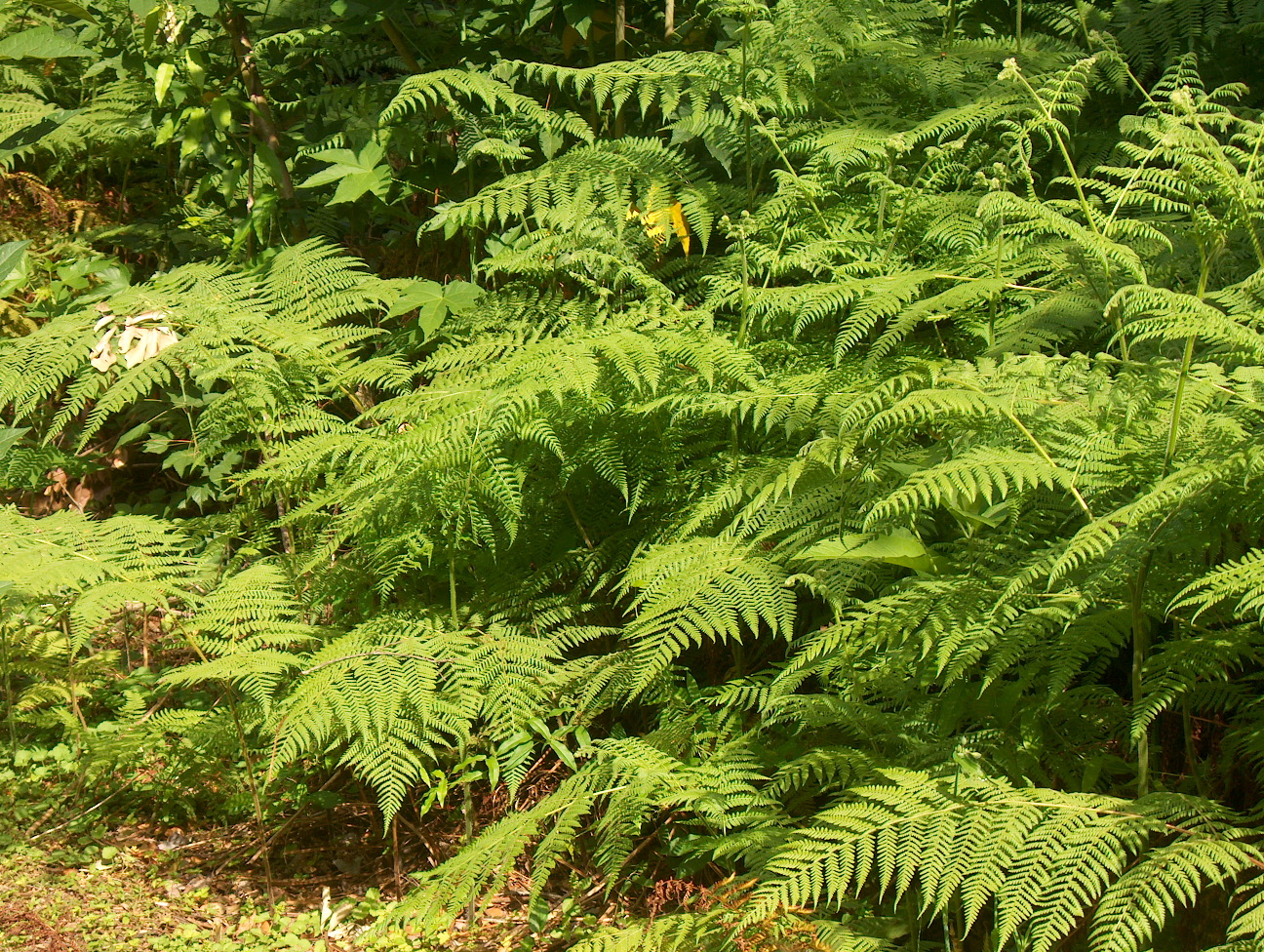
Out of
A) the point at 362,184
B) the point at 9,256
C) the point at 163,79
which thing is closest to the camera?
the point at 9,256

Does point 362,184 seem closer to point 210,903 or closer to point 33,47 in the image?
point 33,47

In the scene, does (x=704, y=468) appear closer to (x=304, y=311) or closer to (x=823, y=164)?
(x=823, y=164)

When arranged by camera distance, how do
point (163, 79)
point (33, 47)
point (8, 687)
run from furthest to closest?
point (163, 79), point (8, 687), point (33, 47)

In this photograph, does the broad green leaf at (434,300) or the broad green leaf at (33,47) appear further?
the broad green leaf at (434,300)

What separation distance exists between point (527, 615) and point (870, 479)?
0.93 m

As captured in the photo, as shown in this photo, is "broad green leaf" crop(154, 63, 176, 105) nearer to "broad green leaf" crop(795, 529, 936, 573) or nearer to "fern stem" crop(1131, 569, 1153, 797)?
"broad green leaf" crop(795, 529, 936, 573)

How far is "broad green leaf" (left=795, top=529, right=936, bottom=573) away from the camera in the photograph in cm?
187

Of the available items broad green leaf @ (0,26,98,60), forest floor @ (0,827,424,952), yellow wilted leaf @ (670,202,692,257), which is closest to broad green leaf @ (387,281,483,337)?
yellow wilted leaf @ (670,202,692,257)

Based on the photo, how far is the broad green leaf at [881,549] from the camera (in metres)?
1.87

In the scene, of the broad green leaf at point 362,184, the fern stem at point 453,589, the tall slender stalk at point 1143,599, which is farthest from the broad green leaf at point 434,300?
the tall slender stalk at point 1143,599

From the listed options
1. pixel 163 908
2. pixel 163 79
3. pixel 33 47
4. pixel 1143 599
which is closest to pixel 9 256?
pixel 33 47

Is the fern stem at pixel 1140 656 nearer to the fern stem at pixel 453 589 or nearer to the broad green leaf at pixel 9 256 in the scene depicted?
the fern stem at pixel 453 589

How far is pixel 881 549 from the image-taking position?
1.88 m

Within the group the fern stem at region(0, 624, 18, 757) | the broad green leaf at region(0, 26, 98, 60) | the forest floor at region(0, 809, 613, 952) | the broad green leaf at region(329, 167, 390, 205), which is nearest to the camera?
the broad green leaf at region(0, 26, 98, 60)
